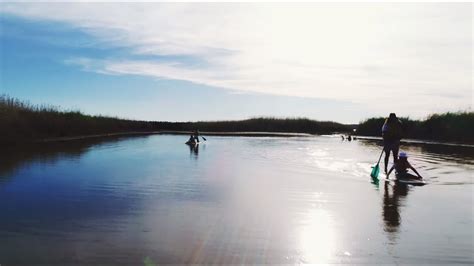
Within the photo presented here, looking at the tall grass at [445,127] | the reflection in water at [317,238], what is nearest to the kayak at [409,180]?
the reflection in water at [317,238]

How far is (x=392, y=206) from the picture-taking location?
1057cm

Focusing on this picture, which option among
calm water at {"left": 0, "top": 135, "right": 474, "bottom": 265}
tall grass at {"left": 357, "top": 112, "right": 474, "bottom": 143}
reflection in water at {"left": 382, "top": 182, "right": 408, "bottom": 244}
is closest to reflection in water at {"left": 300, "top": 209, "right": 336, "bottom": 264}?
calm water at {"left": 0, "top": 135, "right": 474, "bottom": 265}

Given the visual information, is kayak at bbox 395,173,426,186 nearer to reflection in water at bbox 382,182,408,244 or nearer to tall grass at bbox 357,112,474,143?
reflection in water at bbox 382,182,408,244

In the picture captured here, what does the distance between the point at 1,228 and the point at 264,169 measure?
12.5 metres

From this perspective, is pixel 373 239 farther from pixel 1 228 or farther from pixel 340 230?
pixel 1 228

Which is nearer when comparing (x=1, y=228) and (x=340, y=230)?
(x=1, y=228)

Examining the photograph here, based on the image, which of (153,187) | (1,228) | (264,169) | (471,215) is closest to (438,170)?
(264,169)

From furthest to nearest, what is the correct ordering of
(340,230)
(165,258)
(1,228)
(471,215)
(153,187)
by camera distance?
(153,187)
(471,215)
(340,230)
(1,228)
(165,258)

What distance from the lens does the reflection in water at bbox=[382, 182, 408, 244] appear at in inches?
323

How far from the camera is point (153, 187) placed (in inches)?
496

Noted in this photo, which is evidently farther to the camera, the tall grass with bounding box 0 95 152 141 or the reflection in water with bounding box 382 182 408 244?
the tall grass with bounding box 0 95 152 141

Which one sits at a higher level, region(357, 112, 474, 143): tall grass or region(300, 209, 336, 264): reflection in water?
region(357, 112, 474, 143): tall grass

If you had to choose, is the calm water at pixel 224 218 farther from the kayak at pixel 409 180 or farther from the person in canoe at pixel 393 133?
the person in canoe at pixel 393 133

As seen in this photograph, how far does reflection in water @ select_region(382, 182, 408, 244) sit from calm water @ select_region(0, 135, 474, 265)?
0.09 feet
